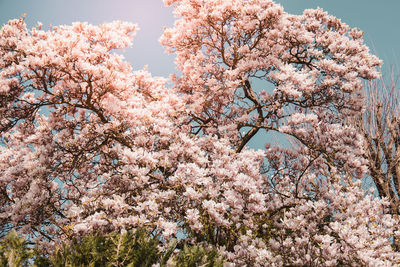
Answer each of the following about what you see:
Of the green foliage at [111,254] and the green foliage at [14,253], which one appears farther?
the green foliage at [111,254]

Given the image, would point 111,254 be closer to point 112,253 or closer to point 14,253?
point 112,253

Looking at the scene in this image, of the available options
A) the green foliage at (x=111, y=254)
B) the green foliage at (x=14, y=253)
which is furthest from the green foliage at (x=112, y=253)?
the green foliage at (x=14, y=253)

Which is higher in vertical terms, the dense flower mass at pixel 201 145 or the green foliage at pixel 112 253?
the dense flower mass at pixel 201 145

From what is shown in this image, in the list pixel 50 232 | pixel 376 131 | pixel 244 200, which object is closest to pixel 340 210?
pixel 244 200

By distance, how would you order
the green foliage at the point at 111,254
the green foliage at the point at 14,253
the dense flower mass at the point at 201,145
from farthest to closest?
the dense flower mass at the point at 201,145, the green foliage at the point at 111,254, the green foliage at the point at 14,253

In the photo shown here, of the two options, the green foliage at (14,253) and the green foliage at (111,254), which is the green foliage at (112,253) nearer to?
the green foliage at (111,254)

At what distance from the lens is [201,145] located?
274 inches

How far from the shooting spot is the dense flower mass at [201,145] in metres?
5.26

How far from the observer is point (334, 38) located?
806 centimetres

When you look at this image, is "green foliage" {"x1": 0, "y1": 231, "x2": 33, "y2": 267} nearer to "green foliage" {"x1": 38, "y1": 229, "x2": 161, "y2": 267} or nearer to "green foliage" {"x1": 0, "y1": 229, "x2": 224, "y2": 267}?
"green foliage" {"x1": 0, "y1": 229, "x2": 224, "y2": 267}

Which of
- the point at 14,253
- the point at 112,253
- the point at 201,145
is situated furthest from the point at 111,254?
the point at 201,145

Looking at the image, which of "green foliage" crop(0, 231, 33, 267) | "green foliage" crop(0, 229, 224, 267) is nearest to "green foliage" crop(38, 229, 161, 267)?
"green foliage" crop(0, 229, 224, 267)

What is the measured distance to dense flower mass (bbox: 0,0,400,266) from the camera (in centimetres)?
526

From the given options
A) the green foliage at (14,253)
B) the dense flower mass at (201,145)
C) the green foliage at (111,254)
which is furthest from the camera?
the dense flower mass at (201,145)
